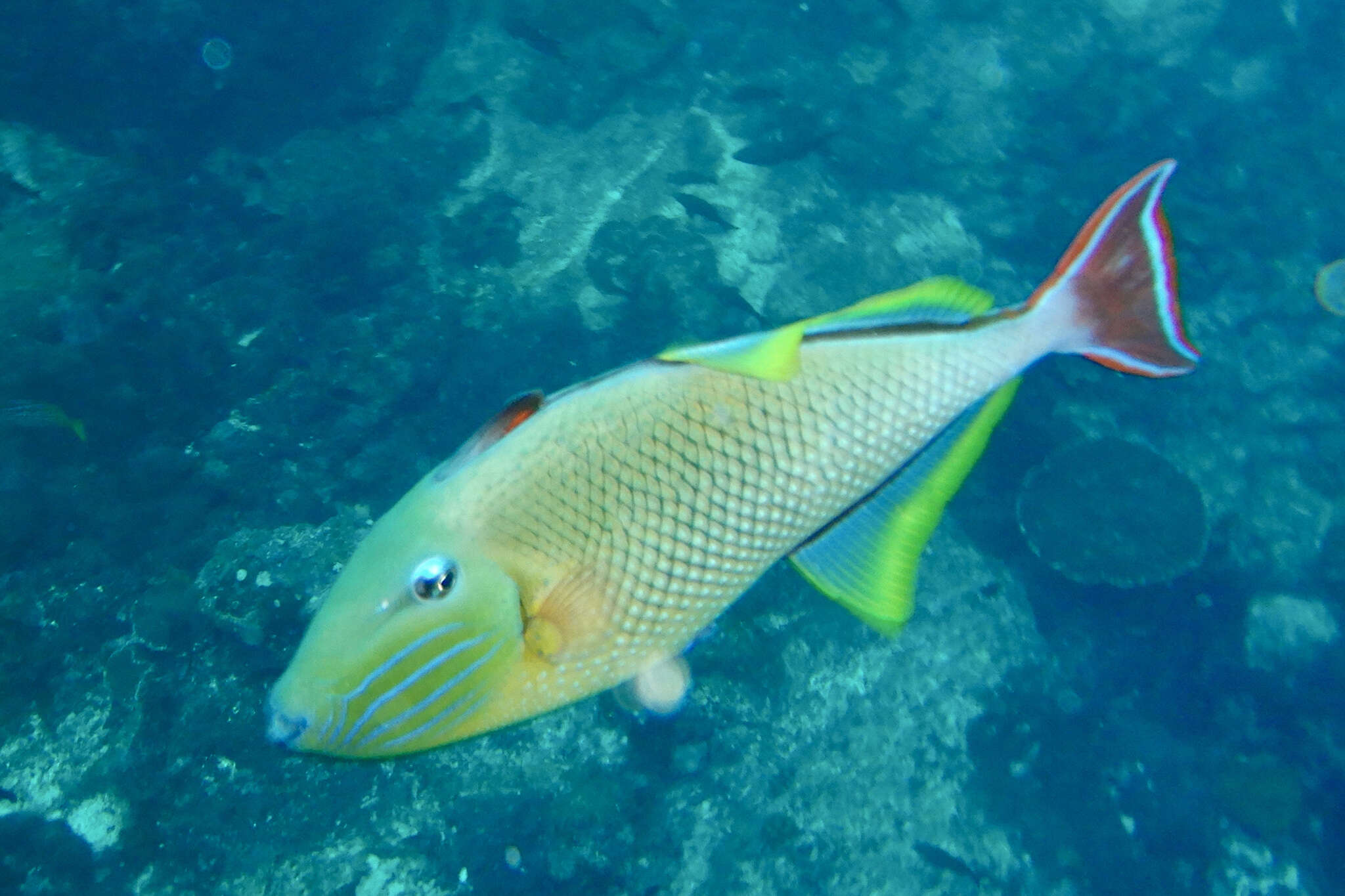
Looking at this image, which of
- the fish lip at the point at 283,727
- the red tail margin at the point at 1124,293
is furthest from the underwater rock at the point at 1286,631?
the fish lip at the point at 283,727

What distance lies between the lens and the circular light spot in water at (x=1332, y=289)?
26.2 feet

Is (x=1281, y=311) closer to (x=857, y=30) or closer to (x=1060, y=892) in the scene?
(x=857, y=30)

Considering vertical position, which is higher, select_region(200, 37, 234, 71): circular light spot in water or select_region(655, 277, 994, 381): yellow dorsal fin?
select_region(655, 277, 994, 381): yellow dorsal fin

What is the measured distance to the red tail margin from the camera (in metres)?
1.32

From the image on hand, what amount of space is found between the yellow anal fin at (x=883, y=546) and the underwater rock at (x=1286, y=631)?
758 centimetres

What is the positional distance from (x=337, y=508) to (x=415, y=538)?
15.3 ft

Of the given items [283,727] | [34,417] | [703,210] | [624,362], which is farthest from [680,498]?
[703,210]

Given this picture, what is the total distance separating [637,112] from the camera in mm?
7934

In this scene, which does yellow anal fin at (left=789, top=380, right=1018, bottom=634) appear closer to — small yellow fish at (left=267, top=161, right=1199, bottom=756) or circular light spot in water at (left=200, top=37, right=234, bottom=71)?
small yellow fish at (left=267, top=161, right=1199, bottom=756)

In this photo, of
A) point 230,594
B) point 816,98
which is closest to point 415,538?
point 230,594

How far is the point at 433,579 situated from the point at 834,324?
0.79 metres

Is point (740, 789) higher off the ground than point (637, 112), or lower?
lower

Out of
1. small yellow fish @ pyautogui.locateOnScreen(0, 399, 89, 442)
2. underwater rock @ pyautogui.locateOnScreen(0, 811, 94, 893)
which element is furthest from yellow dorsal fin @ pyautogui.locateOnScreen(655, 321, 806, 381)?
small yellow fish @ pyautogui.locateOnScreen(0, 399, 89, 442)

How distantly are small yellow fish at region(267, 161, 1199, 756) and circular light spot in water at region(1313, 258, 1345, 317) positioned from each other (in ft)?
31.0
